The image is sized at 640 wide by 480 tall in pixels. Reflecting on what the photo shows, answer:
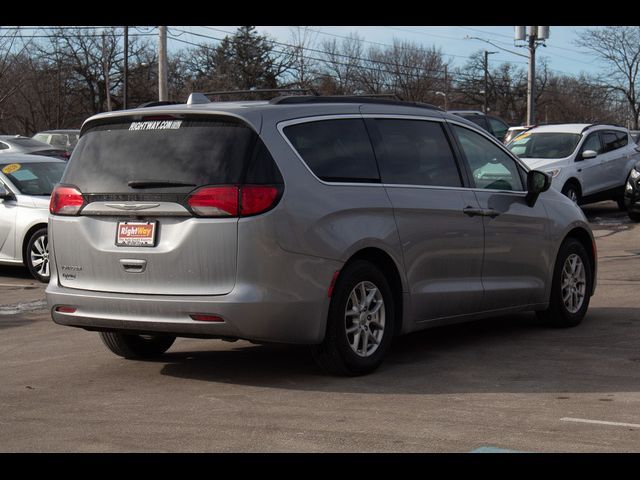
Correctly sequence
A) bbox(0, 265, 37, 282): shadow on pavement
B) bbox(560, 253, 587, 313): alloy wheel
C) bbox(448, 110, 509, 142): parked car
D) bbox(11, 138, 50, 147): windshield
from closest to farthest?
1. bbox(560, 253, 587, 313): alloy wheel
2. bbox(0, 265, 37, 282): shadow on pavement
3. bbox(11, 138, 50, 147): windshield
4. bbox(448, 110, 509, 142): parked car

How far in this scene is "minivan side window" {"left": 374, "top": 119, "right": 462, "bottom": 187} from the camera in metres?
7.57

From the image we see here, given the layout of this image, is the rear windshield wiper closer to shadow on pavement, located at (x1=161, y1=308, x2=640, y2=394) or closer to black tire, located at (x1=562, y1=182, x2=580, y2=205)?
shadow on pavement, located at (x1=161, y1=308, x2=640, y2=394)

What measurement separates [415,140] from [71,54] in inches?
2470

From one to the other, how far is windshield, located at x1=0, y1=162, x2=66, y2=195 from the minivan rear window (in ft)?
23.1

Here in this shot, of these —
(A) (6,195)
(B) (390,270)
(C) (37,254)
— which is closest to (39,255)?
(C) (37,254)

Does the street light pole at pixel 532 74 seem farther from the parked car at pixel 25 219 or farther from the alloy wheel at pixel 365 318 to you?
the alloy wheel at pixel 365 318

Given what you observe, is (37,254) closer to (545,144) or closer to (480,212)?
(480,212)

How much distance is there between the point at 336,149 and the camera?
720 centimetres

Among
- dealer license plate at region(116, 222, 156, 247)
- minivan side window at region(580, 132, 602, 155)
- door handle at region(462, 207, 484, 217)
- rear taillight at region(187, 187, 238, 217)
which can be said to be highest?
minivan side window at region(580, 132, 602, 155)

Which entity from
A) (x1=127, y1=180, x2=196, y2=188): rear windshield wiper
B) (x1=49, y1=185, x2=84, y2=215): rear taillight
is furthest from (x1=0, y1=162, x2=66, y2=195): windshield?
(x1=127, y1=180, x2=196, y2=188): rear windshield wiper

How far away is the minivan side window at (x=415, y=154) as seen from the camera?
24.8 feet

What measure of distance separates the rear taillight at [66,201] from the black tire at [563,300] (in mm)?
4055
